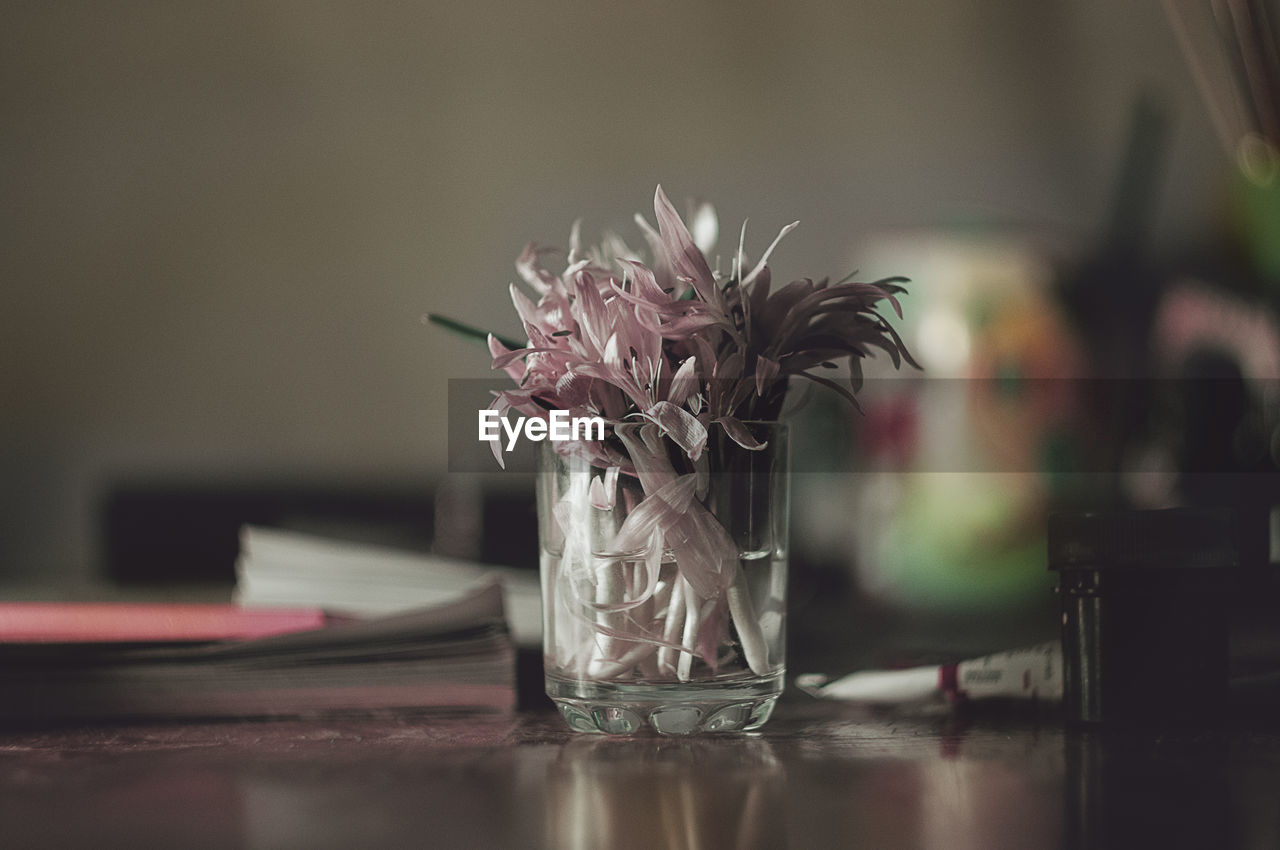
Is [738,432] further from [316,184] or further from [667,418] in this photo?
[316,184]

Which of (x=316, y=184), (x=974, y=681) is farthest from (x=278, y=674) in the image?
(x=316, y=184)

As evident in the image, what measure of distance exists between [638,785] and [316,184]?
171 centimetres

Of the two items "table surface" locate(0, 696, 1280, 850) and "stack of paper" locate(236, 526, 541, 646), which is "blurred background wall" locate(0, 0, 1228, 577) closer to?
"stack of paper" locate(236, 526, 541, 646)

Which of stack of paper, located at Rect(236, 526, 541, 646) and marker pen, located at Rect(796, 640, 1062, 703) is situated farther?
stack of paper, located at Rect(236, 526, 541, 646)

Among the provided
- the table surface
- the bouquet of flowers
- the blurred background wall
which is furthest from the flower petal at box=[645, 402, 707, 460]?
the blurred background wall

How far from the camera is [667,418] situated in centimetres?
40

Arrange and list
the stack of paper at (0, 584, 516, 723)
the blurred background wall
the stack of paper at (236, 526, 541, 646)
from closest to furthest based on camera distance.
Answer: the stack of paper at (0, 584, 516, 723) < the stack of paper at (236, 526, 541, 646) < the blurred background wall

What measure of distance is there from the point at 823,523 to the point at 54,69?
5.14ft

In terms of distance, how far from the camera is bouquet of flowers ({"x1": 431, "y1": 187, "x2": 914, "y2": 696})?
1.36 feet

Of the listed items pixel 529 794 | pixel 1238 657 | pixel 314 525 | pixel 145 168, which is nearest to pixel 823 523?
pixel 314 525

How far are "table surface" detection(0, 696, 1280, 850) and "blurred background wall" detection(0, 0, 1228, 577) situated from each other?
143 cm

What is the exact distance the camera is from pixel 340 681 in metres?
0.50

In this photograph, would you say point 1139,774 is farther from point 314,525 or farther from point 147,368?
point 147,368

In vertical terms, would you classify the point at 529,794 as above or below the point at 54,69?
below
